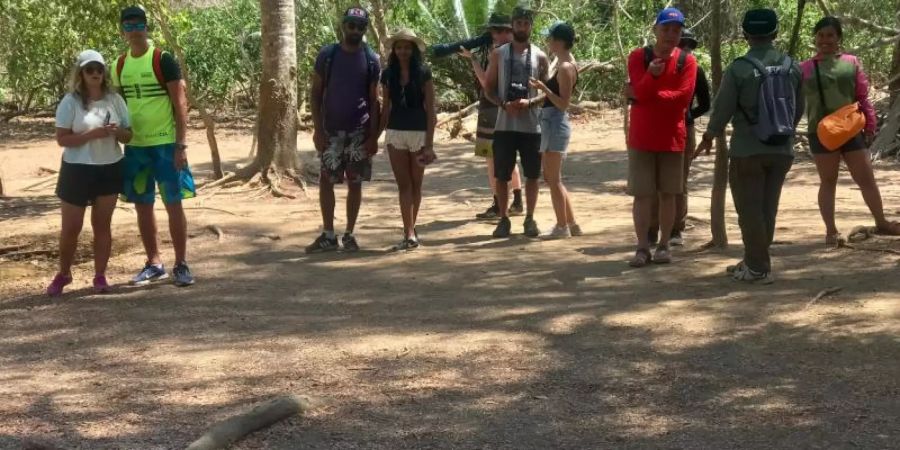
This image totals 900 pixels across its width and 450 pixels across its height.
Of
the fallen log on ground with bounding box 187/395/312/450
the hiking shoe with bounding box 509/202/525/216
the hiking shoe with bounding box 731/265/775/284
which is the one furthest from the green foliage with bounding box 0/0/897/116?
the fallen log on ground with bounding box 187/395/312/450

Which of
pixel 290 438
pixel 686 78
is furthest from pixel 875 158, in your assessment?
pixel 290 438

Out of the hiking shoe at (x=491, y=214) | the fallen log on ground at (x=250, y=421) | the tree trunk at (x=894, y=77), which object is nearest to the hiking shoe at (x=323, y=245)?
the hiking shoe at (x=491, y=214)

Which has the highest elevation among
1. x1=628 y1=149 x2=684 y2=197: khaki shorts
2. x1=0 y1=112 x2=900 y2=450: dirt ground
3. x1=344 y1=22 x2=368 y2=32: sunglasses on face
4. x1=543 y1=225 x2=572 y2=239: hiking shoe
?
x1=344 y1=22 x2=368 y2=32: sunglasses on face

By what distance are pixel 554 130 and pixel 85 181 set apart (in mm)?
3463

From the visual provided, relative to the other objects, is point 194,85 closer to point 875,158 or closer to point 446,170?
point 446,170

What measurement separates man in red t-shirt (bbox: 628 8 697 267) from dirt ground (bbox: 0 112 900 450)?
381 mm

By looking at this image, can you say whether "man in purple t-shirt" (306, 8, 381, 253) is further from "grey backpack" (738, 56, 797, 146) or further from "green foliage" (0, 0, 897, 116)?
"green foliage" (0, 0, 897, 116)

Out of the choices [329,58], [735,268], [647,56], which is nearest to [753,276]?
[735,268]

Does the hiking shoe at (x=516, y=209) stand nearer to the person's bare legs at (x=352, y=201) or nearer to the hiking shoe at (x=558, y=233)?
the hiking shoe at (x=558, y=233)

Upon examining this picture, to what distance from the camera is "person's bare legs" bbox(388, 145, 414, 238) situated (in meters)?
8.45

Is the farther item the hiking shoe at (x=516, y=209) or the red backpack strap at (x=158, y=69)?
the hiking shoe at (x=516, y=209)

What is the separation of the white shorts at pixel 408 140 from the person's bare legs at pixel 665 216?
5.98ft

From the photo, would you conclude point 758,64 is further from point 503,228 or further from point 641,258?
point 503,228

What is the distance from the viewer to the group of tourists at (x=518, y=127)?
6879 millimetres
